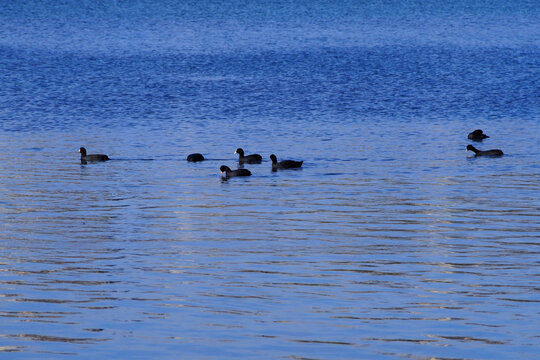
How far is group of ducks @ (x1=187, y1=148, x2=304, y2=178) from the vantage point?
31.4m

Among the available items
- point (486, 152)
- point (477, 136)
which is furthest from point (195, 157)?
point (477, 136)

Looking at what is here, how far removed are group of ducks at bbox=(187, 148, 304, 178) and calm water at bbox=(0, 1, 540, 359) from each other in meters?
0.34

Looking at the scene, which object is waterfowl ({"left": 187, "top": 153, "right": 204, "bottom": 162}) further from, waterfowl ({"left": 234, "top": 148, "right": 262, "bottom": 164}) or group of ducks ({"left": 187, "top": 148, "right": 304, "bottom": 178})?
waterfowl ({"left": 234, "top": 148, "right": 262, "bottom": 164})

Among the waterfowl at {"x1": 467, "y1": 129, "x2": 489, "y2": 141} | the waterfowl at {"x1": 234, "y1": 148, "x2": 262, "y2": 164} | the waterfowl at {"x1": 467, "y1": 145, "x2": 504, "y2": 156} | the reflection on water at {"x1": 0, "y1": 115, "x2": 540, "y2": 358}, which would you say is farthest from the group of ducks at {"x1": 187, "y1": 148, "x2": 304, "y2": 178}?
the waterfowl at {"x1": 467, "y1": 129, "x2": 489, "y2": 141}

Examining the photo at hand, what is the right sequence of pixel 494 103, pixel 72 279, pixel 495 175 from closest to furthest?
pixel 72 279
pixel 495 175
pixel 494 103

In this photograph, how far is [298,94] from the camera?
183ft

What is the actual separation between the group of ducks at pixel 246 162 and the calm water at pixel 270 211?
0.34m

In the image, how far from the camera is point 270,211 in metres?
25.6

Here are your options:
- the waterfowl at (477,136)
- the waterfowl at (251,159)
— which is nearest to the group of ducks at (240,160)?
the waterfowl at (251,159)

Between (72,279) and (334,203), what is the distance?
390 inches

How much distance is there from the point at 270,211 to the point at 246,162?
8557mm

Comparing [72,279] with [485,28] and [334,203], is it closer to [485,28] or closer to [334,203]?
[334,203]

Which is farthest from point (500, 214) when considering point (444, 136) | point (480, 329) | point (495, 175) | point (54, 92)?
point (54, 92)

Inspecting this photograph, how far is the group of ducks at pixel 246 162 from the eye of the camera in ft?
103
